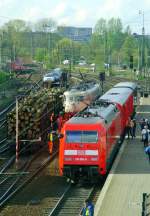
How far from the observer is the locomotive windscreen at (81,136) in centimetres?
2093

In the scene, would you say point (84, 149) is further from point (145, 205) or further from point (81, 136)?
point (145, 205)

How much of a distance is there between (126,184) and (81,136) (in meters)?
2.64

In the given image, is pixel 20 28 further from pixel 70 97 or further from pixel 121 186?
pixel 121 186

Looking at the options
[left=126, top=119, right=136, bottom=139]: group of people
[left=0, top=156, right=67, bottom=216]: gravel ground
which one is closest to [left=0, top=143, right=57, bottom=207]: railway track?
[left=0, top=156, right=67, bottom=216]: gravel ground

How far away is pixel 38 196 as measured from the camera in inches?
800

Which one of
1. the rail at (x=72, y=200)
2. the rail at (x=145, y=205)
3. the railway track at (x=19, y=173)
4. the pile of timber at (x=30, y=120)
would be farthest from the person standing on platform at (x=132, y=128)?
the rail at (x=145, y=205)

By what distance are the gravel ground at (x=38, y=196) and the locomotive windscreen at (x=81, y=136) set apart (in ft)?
6.72

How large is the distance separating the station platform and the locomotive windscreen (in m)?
1.55

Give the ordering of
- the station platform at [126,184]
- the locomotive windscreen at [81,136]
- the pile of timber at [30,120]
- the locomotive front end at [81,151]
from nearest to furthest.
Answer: the station platform at [126,184]
the locomotive front end at [81,151]
the locomotive windscreen at [81,136]
the pile of timber at [30,120]

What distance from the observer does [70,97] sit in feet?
116

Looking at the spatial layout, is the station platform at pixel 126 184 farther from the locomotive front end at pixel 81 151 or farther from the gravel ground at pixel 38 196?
the gravel ground at pixel 38 196

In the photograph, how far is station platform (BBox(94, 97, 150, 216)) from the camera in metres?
16.7

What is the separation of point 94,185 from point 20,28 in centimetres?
10646

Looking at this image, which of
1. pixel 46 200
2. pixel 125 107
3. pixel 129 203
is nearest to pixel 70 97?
pixel 125 107
